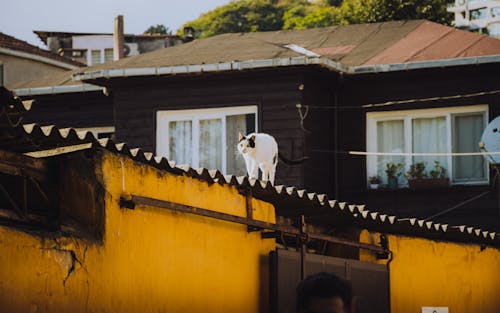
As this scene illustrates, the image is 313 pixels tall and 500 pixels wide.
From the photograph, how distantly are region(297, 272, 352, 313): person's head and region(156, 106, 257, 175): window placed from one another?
17.0m

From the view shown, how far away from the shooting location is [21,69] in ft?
130

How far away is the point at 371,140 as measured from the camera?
23.6 meters

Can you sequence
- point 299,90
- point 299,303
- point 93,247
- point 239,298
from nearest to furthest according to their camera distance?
1. point 299,303
2. point 93,247
3. point 239,298
4. point 299,90

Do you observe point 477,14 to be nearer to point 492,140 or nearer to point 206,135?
point 206,135

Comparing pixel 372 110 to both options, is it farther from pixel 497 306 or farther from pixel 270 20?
pixel 270 20

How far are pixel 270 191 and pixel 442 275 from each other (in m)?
6.18

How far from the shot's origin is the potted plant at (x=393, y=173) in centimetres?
2317

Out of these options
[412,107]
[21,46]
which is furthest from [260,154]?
[21,46]

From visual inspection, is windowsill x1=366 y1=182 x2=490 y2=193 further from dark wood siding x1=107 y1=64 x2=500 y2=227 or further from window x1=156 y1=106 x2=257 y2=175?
window x1=156 y1=106 x2=257 y2=175

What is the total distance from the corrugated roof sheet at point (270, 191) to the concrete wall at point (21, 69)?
2194cm

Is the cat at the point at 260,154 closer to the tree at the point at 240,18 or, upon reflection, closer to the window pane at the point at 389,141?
the window pane at the point at 389,141

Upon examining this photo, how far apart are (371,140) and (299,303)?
705 inches

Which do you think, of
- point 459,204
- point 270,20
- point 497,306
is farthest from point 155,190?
point 270,20

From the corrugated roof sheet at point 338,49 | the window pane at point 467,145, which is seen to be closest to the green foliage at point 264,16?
the corrugated roof sheet at point 338,49
